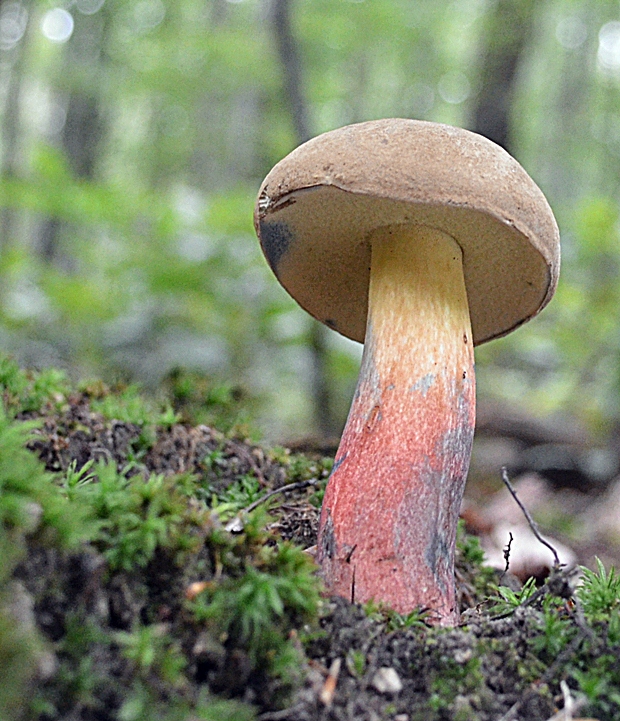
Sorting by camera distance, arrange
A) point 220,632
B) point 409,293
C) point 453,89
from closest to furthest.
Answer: point 220,632
point 409,293
point 453,89

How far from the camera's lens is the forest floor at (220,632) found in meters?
1.03

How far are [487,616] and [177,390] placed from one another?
156 cm

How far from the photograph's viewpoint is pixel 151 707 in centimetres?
102

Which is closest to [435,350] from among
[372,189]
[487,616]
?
[372,189]

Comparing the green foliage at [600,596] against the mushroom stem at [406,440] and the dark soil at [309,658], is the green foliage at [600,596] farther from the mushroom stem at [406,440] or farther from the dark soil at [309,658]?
the mushroom stem at [406,440]

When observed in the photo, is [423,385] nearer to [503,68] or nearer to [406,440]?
[406,440]

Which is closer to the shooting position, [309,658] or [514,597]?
[309,658]

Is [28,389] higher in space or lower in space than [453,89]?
lower

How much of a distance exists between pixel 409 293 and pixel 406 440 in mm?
417

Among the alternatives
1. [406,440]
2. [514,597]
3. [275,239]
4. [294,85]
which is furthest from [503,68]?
[514,597]

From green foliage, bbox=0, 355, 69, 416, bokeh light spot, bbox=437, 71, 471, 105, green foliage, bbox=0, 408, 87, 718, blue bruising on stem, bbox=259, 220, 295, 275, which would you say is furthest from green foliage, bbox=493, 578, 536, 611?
bokeh light spot, bbox=437, 71, 471, 105

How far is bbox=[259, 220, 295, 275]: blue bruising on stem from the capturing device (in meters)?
1.95

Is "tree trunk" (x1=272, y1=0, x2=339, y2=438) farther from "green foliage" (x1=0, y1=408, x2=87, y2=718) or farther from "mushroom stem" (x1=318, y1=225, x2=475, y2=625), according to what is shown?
"green foliage" (x1=0, y1=408, x2=87, y2=718)

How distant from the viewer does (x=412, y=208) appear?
1699mm
